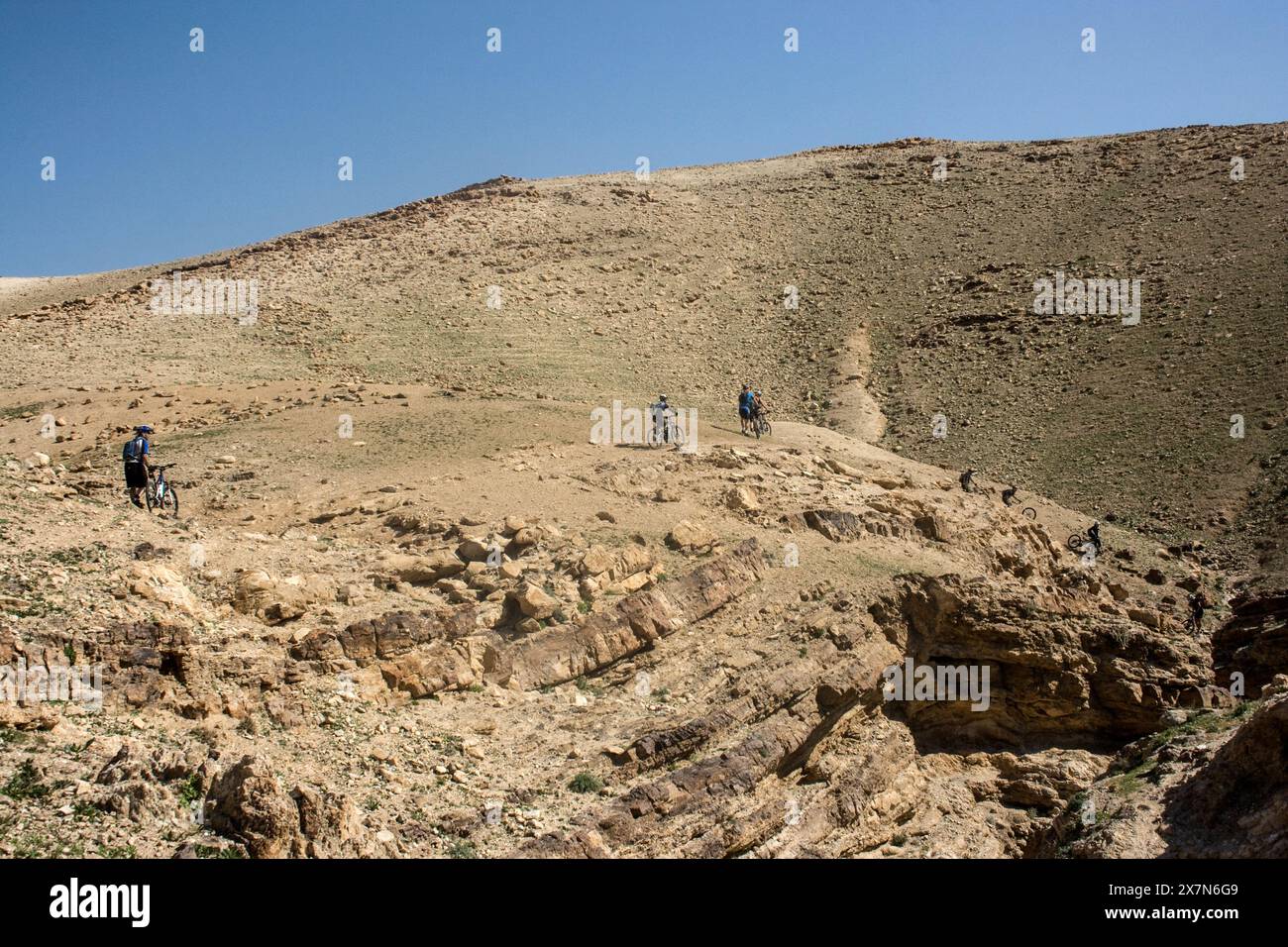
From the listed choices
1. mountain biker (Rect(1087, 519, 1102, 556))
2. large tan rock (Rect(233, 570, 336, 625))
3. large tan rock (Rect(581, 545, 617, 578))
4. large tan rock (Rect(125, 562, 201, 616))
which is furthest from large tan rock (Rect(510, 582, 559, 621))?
mountain biker (Rect(1087, 519, 1102, 556))

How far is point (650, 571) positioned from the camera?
15.1 m

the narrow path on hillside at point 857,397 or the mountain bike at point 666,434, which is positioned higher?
the narrow path on hillside at point 857,397

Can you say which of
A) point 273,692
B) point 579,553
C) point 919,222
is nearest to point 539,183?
point 919,222

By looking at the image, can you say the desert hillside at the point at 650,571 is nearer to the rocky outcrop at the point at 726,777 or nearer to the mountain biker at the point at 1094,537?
the rocky outcrop at the point at 726,777

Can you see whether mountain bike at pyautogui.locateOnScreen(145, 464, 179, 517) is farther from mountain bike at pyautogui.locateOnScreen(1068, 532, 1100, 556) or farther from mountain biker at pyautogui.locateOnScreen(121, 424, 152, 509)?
mountain bike at pyautogui.locateOnScreen(1068, 532, 1100, 556)

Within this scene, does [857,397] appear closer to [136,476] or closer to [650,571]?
[650,571]

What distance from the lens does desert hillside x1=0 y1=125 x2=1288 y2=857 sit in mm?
10578

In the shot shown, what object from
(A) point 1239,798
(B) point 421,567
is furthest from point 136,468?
(A) point 1239,798

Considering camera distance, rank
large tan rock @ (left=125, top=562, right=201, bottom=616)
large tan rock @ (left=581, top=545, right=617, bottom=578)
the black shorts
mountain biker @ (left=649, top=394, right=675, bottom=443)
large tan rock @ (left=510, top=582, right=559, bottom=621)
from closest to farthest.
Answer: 1. large tan rock @ (left=125, top=562, right=201, bottom=616)
2. large tan rock @ (left=510, top=582, right=559, bottom=621)
3. large tan rock @ (left=581, top=545, right=617, bottom=578)
4. the black shorts
5. mountain biker @ (left=649, top=394, right=675, bottom=443)

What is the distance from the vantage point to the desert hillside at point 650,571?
1058cm

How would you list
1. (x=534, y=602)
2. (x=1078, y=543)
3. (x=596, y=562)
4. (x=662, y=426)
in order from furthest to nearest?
(x=1078, y=543), (x=662, y=426), (x=596, y=562), (x=534, y=602)

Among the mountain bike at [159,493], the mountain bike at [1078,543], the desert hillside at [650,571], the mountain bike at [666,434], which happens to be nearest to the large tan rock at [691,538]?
the desert hillside at [650,571]

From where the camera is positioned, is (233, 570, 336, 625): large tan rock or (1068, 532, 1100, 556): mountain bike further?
(1068, 532, 1100, 556): mountain bike

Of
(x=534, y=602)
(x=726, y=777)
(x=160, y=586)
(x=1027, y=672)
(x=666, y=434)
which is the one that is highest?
(x=666, y=434)
